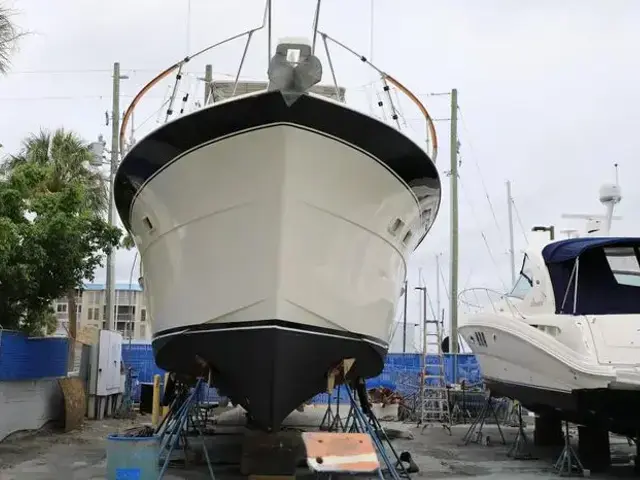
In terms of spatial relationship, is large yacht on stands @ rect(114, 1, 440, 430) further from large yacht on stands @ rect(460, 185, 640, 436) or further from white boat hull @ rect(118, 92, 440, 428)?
large yacht on stands @ rect(460, 185, 640, 436)

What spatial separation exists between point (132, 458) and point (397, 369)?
11979 mm

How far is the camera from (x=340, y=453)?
17.0 feet

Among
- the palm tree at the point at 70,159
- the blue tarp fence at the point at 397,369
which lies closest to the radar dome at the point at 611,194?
the blue tarp fence at the point at 397,369

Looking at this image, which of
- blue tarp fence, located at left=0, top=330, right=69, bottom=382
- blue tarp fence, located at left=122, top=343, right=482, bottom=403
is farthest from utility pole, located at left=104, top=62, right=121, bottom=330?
blue tarp fence, located at left=0, top=330, right=69, bottom=382

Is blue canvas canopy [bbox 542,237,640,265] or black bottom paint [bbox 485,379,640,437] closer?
black bottom paint [bbox 485,379,640,437]

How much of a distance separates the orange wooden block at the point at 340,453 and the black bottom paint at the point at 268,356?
19.4 inches

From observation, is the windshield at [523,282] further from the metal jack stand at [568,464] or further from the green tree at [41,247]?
the green tree at [41,247]

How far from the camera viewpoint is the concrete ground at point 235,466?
7453 millimetres

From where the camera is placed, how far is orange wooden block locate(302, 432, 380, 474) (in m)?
5.04

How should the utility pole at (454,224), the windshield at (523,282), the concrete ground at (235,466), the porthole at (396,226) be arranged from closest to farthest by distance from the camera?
the porthole at (396,226) → the concrete ground at (235,466) → the windshield at (523,282) → the utility pole at (454,224)

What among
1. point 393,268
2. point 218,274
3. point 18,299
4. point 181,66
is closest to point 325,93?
point 181,66

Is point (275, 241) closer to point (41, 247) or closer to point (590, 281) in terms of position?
point (590, 281)

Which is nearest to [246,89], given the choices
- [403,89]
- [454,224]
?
[403,89]

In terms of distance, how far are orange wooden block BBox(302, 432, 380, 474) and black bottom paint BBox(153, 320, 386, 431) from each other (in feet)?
1.62
